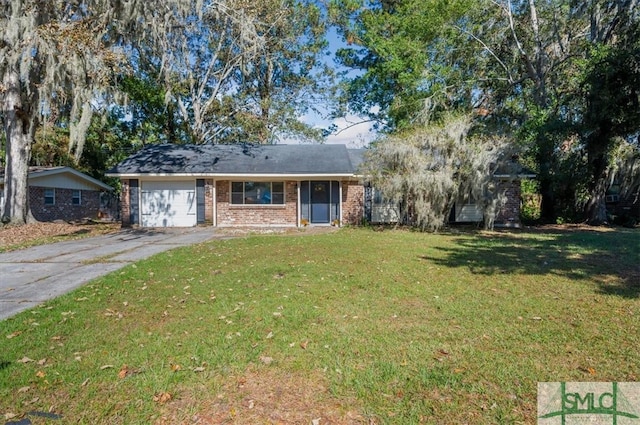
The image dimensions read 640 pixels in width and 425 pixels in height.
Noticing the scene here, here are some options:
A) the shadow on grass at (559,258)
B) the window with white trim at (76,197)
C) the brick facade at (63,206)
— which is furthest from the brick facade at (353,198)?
the window with white trim at (76,197)

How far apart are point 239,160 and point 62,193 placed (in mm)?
12508

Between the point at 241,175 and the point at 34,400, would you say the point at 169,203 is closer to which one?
the point at 241,175

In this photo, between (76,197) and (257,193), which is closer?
(257,193)

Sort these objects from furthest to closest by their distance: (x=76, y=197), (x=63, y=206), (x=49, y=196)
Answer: (x=76, y=197), (x=63, y=206), (x=49, y=196)

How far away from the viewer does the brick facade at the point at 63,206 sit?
63.6ft

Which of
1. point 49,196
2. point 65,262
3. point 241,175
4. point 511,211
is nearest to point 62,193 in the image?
point 49,196

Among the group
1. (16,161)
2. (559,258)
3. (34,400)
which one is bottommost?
(34,400)

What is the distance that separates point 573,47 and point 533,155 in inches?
295

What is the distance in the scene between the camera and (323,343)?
11.4 feet

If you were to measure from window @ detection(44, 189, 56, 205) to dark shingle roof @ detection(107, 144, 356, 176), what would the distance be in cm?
727

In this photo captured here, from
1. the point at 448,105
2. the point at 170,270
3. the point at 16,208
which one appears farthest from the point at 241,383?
the point at 448,105

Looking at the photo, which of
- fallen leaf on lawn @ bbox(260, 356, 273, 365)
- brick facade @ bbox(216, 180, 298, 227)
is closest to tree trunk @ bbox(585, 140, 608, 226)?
brick facade @ bbox(216, 180, 298, 227)

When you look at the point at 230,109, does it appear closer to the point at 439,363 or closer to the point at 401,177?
the point at 401,177

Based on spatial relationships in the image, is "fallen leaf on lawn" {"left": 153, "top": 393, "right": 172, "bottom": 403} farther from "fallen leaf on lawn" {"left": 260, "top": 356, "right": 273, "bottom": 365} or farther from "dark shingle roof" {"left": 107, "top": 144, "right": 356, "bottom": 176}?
"dark shingle roof" {"left": 107, "top": 144, "right": 356, "bottom": 176}
